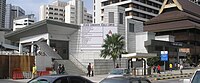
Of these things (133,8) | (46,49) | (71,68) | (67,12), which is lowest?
(71,68)

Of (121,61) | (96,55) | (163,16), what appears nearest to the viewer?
(121,61)

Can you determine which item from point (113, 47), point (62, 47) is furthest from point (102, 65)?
point (62, 47)

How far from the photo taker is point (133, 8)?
90.7m

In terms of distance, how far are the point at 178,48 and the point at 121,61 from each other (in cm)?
1969

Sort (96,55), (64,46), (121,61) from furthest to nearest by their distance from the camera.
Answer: (64,46), (96,55), (121,61)

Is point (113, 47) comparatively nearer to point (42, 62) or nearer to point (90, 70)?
point (90, 70)

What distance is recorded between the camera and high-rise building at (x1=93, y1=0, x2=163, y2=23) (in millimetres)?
90750

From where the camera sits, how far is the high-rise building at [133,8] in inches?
3573

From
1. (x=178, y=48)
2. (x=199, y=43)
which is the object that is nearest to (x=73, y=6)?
(x=199, y=43)

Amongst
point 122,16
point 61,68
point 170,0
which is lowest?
point 61,68

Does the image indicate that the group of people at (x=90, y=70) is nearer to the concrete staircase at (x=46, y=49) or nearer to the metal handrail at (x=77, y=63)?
the metal handrail at (x=77, y=63)

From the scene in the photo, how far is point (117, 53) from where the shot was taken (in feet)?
136

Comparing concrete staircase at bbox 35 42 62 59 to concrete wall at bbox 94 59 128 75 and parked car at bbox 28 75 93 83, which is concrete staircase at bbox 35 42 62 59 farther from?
parked car at bbox 28 75 93 83

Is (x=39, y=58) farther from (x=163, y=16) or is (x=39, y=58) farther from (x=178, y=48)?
(x=163, y=16)
